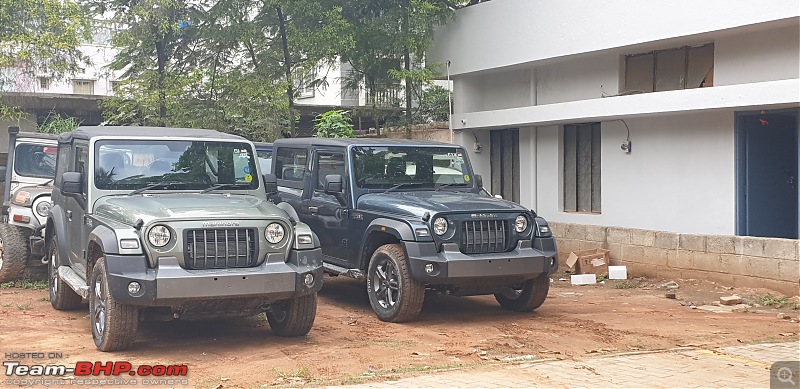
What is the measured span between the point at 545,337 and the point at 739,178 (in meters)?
5.26

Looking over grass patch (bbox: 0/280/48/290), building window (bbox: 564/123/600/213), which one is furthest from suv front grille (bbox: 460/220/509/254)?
building window (bbox: 564/123/600/213)

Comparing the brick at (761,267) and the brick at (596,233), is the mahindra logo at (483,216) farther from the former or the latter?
the brick at (596,233)

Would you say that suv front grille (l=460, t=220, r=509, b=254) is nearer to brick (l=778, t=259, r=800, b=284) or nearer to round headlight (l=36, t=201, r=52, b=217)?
brick (l=778, t=259, r=800, b=284)

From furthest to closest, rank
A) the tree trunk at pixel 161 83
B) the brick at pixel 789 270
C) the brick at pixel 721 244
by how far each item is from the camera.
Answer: the tree trunk at pixel 161 83 < the brick at pixel 721 244 < the brick at pixel 789 270

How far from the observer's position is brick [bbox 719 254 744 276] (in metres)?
12.0

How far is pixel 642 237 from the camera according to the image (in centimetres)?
1370

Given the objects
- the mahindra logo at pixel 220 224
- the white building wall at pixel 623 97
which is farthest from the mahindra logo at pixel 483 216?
the white building wall at pixel 623 97

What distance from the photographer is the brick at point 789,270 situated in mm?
11211

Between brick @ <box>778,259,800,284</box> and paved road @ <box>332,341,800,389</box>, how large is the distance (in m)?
3.46

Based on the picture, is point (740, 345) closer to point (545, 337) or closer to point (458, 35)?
point (545, 337)

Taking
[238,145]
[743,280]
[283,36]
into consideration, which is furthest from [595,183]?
[238,145]

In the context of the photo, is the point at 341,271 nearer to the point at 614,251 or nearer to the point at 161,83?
the point at 614,251

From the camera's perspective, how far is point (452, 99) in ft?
62.8

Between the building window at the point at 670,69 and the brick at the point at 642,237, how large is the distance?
90.3 inches
